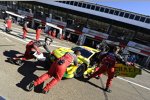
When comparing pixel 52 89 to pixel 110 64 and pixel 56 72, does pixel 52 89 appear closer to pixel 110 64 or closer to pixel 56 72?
pixel 56 72

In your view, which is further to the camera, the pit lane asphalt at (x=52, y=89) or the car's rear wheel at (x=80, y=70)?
the car's rear wheel at (x=80, y=70)

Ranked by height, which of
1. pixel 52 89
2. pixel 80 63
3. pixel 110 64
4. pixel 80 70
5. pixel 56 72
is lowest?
pixel 80 70

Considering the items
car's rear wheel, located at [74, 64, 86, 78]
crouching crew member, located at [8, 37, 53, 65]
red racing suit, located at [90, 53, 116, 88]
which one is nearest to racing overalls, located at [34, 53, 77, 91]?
crouching crew member, located at [8, 37, 53, 65]

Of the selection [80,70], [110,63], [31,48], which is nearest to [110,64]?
[110,63]

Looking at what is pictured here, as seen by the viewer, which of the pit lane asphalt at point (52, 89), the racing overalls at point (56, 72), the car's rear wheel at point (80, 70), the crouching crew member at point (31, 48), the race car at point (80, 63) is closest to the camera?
the pit lane asphalt at point (52, 89)

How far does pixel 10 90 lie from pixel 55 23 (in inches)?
1290

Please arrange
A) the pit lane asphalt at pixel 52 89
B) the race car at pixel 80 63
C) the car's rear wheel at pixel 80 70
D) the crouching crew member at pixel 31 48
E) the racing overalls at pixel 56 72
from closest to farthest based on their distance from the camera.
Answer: the pit lane asphalt at pixel 52 89, the racing overalls at pixel 56 72, the crouching crew member at pixel 31 48, the race car at pixel 80 63, the car's rear wheel at pixel 80 70

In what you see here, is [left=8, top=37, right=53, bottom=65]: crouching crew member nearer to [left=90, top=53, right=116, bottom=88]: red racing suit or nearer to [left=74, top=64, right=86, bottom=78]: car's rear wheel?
[left=74, top=64, right=86, bottom=78]: car's rear wheel

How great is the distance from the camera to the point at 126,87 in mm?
10875

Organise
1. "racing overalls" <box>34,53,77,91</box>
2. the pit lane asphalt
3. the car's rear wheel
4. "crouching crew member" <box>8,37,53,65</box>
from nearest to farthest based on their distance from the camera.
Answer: the pit lane asphalt < "racing overalls" <box>34,53,77,91</box> < "crouching crew member" <box>8,37,53,65</box> < the car's rear wheel

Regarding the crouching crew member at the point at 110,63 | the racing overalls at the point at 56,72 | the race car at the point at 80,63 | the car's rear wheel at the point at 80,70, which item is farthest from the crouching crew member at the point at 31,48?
the crouching crew member at the point at 110,63

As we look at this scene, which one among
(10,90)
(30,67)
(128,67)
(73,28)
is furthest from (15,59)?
(73,28)

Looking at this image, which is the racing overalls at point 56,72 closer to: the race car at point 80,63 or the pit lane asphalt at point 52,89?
the pit lane asphalt at point 52,89

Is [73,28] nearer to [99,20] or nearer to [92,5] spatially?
[99,20]
